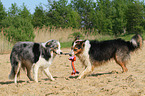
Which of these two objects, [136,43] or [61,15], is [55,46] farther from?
[61,15]

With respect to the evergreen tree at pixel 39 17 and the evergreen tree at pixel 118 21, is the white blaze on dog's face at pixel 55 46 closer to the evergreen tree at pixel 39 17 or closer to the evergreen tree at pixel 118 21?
the evergreen tree at pixel 39 17

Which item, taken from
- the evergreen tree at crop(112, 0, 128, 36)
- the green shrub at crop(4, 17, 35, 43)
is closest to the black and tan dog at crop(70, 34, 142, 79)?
the green shrub at crop(4, 17, 35, 43)

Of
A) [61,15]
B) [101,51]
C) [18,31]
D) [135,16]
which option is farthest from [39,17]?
[101,51]

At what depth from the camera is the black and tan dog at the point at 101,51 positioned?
6.04m

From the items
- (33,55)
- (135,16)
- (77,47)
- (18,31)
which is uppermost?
(135,16)

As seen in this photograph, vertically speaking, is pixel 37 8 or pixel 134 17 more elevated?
pixel 37 8

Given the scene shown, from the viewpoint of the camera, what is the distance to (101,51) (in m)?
6.27

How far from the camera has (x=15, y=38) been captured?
611 inches

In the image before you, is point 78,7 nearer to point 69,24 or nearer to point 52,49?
point 69,24

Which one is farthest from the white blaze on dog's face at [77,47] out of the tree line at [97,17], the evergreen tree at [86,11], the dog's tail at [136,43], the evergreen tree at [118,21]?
the evergreen tree at [86,11]

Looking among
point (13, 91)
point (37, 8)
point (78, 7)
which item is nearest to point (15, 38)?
point (13, 91)

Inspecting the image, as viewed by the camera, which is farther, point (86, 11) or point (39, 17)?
point (86, 11)

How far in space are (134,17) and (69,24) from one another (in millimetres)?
10592

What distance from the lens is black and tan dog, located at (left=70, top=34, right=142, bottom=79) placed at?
6.04 meters
